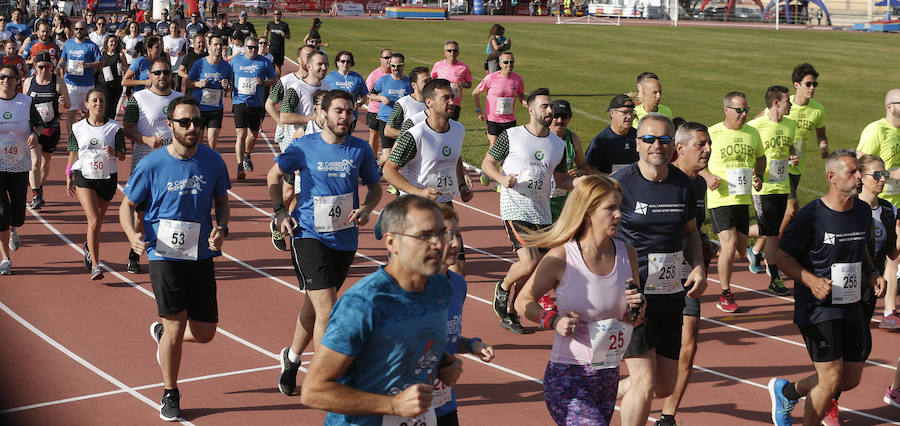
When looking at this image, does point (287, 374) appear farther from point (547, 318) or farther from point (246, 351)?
point (547, 318)

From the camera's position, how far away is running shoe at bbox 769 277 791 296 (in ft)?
36.2

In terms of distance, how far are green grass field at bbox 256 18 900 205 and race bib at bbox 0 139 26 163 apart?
8715mm

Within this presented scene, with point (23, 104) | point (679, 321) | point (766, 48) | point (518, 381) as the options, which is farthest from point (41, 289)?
point (766, 48)

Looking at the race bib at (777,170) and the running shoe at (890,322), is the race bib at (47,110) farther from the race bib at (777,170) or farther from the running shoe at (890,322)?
the running shoe at (890,322)

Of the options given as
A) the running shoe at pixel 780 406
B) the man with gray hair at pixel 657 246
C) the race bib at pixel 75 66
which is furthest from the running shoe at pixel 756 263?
the race bib at pixel 75 66

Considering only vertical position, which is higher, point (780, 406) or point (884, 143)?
point (884, 143)

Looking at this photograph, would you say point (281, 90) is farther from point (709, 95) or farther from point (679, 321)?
point (709, 95)

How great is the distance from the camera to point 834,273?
6.68 meters

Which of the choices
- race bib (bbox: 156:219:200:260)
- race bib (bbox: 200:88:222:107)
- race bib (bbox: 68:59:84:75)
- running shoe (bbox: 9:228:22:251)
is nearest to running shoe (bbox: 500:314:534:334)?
race bib (bbox: 156:219:200:260)

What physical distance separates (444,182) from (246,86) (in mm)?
7469

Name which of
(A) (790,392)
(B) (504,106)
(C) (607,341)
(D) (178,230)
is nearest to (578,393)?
(C) (607,341)

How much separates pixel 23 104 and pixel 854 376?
8.54m

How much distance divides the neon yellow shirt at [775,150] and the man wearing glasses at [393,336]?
7.50 m

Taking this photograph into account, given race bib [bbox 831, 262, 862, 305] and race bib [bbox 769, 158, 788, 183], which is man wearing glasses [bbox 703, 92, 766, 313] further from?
race bib [bbox 831, 262, 862, 305]
